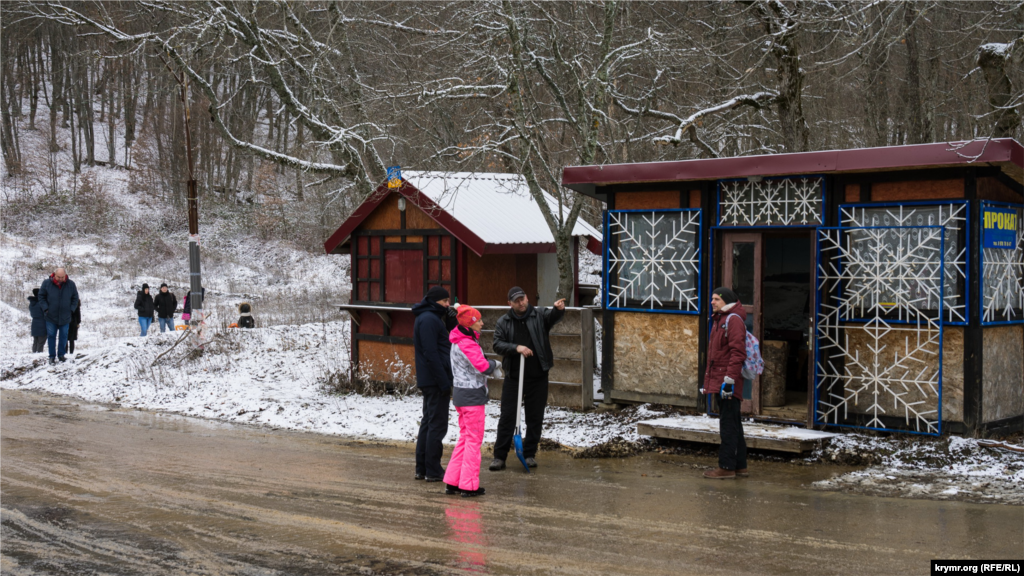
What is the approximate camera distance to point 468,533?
643 centimetres

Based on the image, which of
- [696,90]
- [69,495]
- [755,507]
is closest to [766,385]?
[755,507]

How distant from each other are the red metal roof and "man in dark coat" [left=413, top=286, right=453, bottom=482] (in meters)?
3.69

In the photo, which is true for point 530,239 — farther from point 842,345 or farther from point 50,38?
point 50,38

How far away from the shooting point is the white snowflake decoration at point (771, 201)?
10078 mm

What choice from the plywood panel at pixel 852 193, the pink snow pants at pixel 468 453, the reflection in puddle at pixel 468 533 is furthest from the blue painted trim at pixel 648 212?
the reflection in puddle at pixel 468 533

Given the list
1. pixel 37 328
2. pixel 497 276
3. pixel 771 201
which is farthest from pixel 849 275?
pixel 37 328

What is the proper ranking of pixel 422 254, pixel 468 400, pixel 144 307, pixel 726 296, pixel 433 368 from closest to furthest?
pixel 468 400, pixel 433 368, pixel 726 296, pixel 422 254, pixel 144 307

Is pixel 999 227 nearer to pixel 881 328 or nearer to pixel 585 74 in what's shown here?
pixel 881 328

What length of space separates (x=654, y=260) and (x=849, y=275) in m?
2.46

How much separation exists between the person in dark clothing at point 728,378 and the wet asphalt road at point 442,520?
0.73 feet

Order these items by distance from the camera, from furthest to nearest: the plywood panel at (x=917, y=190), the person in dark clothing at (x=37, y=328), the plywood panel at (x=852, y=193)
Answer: the person in dark clothing at (x=37, y=328) < the plywood panel at (x=852, y=193) < the plywood panel at (x=917, y=190)

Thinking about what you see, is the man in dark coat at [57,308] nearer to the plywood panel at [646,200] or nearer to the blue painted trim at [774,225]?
the plywood panel at [646,200]

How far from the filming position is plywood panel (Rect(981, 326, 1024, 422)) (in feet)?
30.6

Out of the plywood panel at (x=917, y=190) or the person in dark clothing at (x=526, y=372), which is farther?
the plywood panel at (x=917, y=190)
